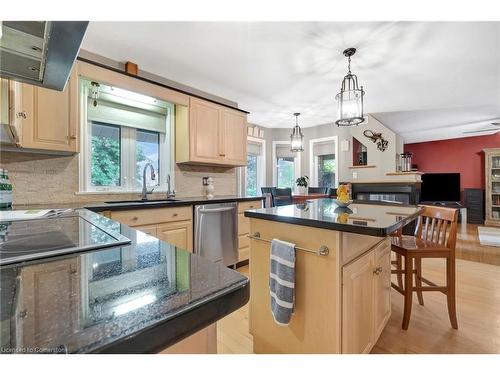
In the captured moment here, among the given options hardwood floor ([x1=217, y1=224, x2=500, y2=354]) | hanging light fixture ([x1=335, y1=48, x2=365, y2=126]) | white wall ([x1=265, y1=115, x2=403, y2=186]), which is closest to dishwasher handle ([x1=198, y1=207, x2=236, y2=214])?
hardwood floor ([x1=217, y1=224, x2=500, y2=354])

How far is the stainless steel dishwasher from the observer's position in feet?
8.63

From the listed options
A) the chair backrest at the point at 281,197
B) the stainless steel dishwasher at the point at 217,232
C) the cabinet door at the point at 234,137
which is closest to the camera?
the stainless steel dishwasher at the point at 217,232

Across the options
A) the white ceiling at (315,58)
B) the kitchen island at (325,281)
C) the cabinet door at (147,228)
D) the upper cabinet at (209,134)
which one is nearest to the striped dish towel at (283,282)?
the kitchen island at (325,281)

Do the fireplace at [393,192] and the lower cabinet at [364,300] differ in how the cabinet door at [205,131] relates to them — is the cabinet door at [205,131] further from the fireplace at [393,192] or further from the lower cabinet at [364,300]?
the fireplace at [393,192]

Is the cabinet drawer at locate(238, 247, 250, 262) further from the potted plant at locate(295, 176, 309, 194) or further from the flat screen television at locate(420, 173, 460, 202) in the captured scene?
the flat screen television at locate(420, 173, 460, 202)

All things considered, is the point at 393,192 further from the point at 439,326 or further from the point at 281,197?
the point at 439,326

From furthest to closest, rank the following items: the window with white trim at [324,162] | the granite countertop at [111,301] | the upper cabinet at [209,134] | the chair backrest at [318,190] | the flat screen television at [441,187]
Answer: the flat screen television at [441,187] → the window with white trim at [324,162] → the chair backrest at [318,190] → the upper cabinet at [209,134] → the granite countertop at [111,301]

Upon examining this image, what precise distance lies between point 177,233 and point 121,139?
4.34 ft

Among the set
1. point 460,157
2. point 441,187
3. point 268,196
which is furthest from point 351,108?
point 460,157

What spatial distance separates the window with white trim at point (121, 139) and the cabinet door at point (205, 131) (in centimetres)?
33

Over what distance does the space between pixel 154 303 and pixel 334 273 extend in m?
1.02

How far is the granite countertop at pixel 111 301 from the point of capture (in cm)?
31

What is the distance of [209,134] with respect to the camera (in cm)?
322
